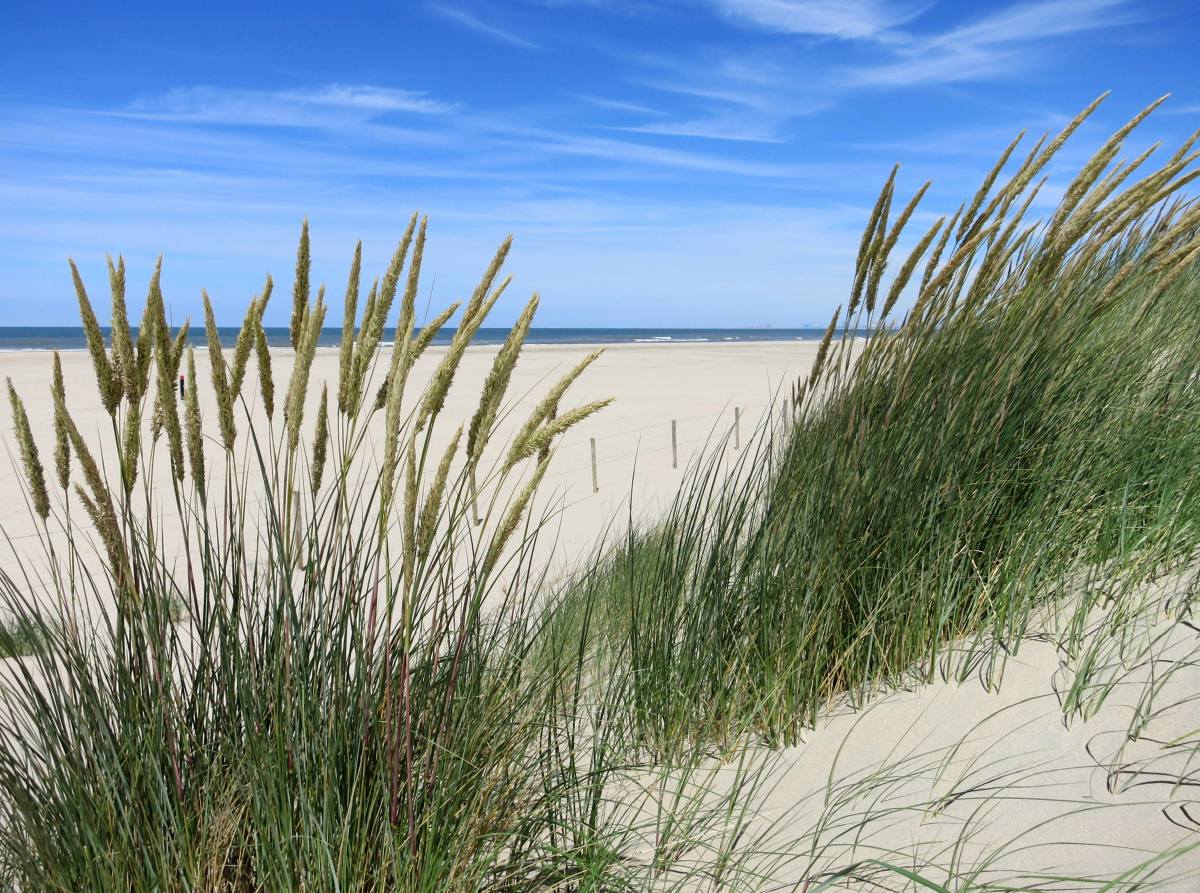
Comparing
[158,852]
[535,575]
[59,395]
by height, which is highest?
[59,395]

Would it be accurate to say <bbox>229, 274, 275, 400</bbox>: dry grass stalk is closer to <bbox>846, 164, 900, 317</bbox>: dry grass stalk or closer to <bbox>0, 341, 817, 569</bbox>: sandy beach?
<bbox>0, 341, 817, 569</bbox>: sandy beach

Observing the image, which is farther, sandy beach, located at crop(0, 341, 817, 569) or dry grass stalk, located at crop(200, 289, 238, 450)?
sandy beach, located at crop(0, 341, 817, 569)

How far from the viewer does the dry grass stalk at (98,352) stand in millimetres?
1493

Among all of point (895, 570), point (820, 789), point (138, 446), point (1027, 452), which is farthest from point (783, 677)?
point (138, 446)

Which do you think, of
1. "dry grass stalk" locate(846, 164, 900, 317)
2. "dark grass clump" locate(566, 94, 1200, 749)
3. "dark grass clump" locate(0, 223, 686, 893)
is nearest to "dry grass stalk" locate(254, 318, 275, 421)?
"dark grass clump" locate(0, 223, 686, 893)

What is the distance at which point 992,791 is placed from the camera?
1.83 meters

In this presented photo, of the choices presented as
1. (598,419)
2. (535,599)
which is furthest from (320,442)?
(598,419)

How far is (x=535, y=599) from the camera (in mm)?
2273

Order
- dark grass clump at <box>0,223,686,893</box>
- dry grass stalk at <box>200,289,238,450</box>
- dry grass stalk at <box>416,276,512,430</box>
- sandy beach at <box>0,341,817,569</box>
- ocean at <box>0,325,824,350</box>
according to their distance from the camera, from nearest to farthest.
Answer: dry grass stalk at <box>416,276,512,430</box>
dark grass clump at <box>0,223,686,893</box>
dry grass stalk at <box>200,289,238,450</box>
sandy beach at <box>0,341,817,569</box>
ocean at <box>0,325,824,350</box>

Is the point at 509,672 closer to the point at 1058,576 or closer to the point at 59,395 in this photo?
the point at 59,395

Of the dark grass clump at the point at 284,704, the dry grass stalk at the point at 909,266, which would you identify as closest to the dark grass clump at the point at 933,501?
the dry grass stalk at the point at 909,266

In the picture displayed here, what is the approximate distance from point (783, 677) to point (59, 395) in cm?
181

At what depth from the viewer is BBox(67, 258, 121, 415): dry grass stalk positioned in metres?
1.49

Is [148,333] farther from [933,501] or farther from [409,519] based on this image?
[933,501]
